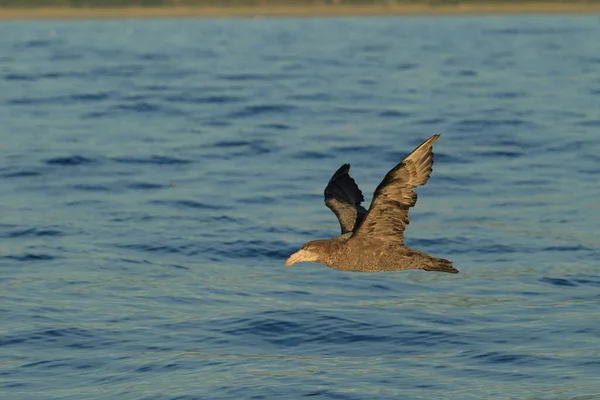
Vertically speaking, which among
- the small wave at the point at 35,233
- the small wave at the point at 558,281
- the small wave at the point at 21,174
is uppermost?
the small wave at the point at 21,174

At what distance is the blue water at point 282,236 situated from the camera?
17484 millimetres

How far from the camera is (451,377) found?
16.9 metres

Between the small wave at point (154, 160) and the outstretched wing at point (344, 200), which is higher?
the outstretched wing at point (344, 200)

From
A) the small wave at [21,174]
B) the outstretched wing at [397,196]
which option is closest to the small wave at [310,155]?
the small wave at [21,174]

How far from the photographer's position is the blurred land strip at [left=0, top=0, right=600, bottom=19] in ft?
349

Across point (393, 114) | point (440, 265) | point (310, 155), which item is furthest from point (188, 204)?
point (440, 265)

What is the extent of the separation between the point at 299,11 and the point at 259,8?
364 cm

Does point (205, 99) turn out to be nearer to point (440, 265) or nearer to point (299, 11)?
point (440, 265)

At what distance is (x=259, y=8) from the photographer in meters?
112

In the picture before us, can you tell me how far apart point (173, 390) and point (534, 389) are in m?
4.85

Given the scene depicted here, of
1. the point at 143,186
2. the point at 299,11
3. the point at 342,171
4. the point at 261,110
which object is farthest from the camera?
the point at 299,11

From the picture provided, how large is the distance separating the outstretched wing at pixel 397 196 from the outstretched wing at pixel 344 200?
3.81 ft

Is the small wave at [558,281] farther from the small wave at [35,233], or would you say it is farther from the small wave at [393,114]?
the small wave at [393,114]

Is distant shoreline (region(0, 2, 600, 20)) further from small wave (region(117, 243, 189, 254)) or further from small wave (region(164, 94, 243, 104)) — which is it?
small wave (region(117, 243, 189, 254))
